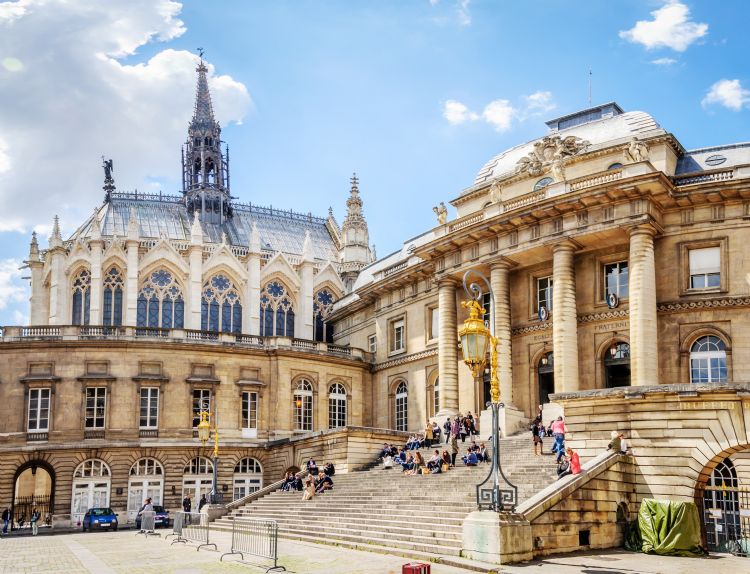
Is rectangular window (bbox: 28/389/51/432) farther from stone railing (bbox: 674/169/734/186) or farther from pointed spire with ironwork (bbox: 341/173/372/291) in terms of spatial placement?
stone railing (bbox: 674/169/734/186)

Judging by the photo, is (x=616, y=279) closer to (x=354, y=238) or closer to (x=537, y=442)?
(x=537, y=442)

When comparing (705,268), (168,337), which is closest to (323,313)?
(168,337)

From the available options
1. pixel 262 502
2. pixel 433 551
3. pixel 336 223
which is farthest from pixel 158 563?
pixel 336 223

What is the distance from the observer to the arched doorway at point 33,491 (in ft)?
149

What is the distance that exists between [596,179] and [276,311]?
31.1 meters

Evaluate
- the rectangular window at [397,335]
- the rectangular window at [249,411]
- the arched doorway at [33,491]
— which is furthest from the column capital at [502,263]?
the arched doorway at [33,491]

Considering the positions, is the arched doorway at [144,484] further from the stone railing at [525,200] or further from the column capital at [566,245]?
the column capital at [566,245]

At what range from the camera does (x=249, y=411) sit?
4941 centimetres

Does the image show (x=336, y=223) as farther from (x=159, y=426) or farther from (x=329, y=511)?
(x=329, y=511)

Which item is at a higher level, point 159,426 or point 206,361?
point 206,361

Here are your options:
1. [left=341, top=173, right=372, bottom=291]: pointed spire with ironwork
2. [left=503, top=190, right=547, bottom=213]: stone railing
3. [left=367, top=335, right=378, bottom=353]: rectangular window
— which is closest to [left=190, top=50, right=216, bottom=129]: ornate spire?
[left=341, top=173, right=372, bottom=291]: pointed spire with ironwork

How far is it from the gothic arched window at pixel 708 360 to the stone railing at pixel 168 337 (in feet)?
76.0

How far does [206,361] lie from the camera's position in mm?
48906

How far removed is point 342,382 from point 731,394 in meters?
31.0
